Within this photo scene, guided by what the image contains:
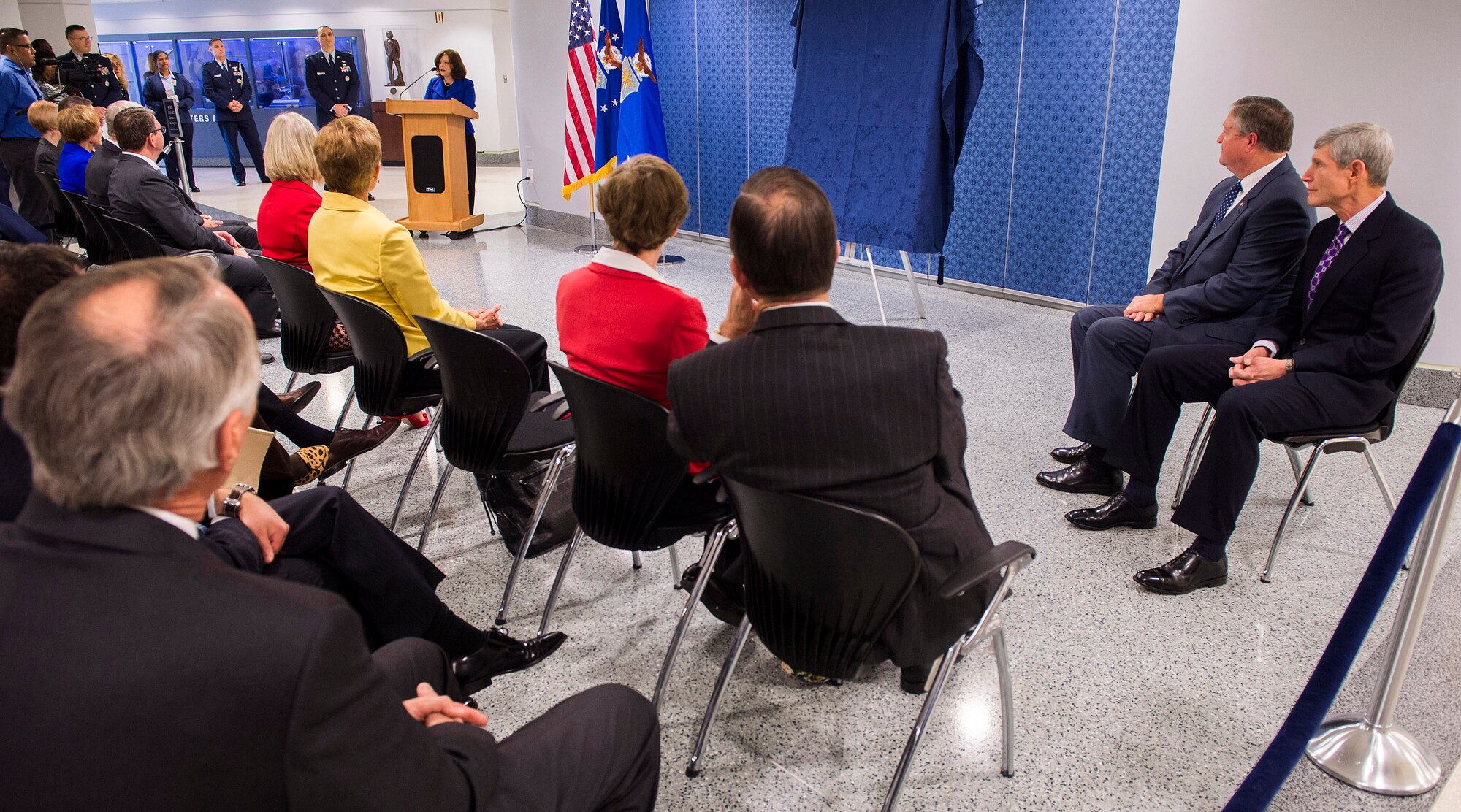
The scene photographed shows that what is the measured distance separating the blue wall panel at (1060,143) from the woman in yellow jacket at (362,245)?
3.78 meters

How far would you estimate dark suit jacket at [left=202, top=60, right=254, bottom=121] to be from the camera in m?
11.4

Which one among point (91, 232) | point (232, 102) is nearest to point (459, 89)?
point (91, 232)

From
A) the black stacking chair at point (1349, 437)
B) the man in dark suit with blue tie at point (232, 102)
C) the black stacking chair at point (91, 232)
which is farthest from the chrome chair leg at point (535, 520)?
the man in dark suit with blue tie at point (232, 102)

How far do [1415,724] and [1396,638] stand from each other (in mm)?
367

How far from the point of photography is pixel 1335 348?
268 centimetres

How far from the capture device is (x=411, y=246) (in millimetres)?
2816

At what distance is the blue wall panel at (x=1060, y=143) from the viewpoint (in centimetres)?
516

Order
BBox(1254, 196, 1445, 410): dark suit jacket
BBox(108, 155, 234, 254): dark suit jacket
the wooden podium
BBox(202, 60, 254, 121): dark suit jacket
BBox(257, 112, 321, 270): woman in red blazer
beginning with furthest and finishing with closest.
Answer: BBox(202, 60, 254, 121): dark suit jacket
the wooden podium
BBox(108, 155, 234, 254): dark suit jacket
BBox(257, 112, 321, 270): woman in red blazer
BBox(1254, 196, 1445, 410): dark suit jacket

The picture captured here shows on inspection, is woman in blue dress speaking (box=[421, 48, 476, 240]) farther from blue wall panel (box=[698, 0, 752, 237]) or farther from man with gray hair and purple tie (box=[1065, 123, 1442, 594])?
man with gray hair and purple tie (box=[1065, 123, 1442, 594])

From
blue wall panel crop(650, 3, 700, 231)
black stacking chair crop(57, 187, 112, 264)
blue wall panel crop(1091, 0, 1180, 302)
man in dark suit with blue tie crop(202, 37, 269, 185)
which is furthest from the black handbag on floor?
man in dark suit with blue tie crop(202, 37, 269, 185)

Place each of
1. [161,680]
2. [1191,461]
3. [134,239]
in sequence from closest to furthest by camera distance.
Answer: [161,680] < [1191,461] < [134,239]

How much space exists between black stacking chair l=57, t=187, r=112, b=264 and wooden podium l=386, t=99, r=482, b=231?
291 centimetres

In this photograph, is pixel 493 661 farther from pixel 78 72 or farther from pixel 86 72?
pixel 86 72

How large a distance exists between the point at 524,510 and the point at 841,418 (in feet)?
5.58
